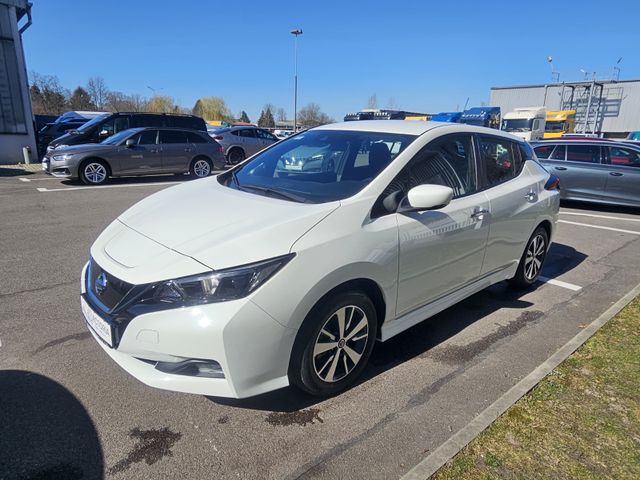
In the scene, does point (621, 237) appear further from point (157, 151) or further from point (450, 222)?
point (157, 151)

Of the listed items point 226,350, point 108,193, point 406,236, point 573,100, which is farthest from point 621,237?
point 573,100

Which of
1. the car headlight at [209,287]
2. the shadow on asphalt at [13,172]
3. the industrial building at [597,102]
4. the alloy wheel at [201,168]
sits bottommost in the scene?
the shadow on asphalt at [13,172]

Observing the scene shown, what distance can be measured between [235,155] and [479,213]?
15656 mm

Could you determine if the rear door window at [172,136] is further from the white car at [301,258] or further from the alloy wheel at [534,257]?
the alloy wheel at [534,257]

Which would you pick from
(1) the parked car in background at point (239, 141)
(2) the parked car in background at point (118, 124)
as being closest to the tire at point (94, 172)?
(2) the parked car in background at point (118, 124)

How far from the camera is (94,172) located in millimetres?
11703

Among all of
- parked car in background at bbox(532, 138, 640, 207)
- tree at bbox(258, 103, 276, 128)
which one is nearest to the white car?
parked car in background at bbox(532, 138, 640, 207)

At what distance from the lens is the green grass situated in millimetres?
2270

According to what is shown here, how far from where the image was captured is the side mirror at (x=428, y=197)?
2.92 metres

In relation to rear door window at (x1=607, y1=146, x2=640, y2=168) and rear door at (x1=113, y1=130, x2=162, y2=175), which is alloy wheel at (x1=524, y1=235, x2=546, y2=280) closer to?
rear door window at (x1=607, y1=146, x2=640, y2=168)

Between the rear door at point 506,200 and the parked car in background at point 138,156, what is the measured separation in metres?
10.7

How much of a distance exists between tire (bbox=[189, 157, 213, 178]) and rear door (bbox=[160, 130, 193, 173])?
217 millimetres

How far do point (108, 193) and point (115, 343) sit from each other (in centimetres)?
924

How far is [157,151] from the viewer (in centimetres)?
1273
